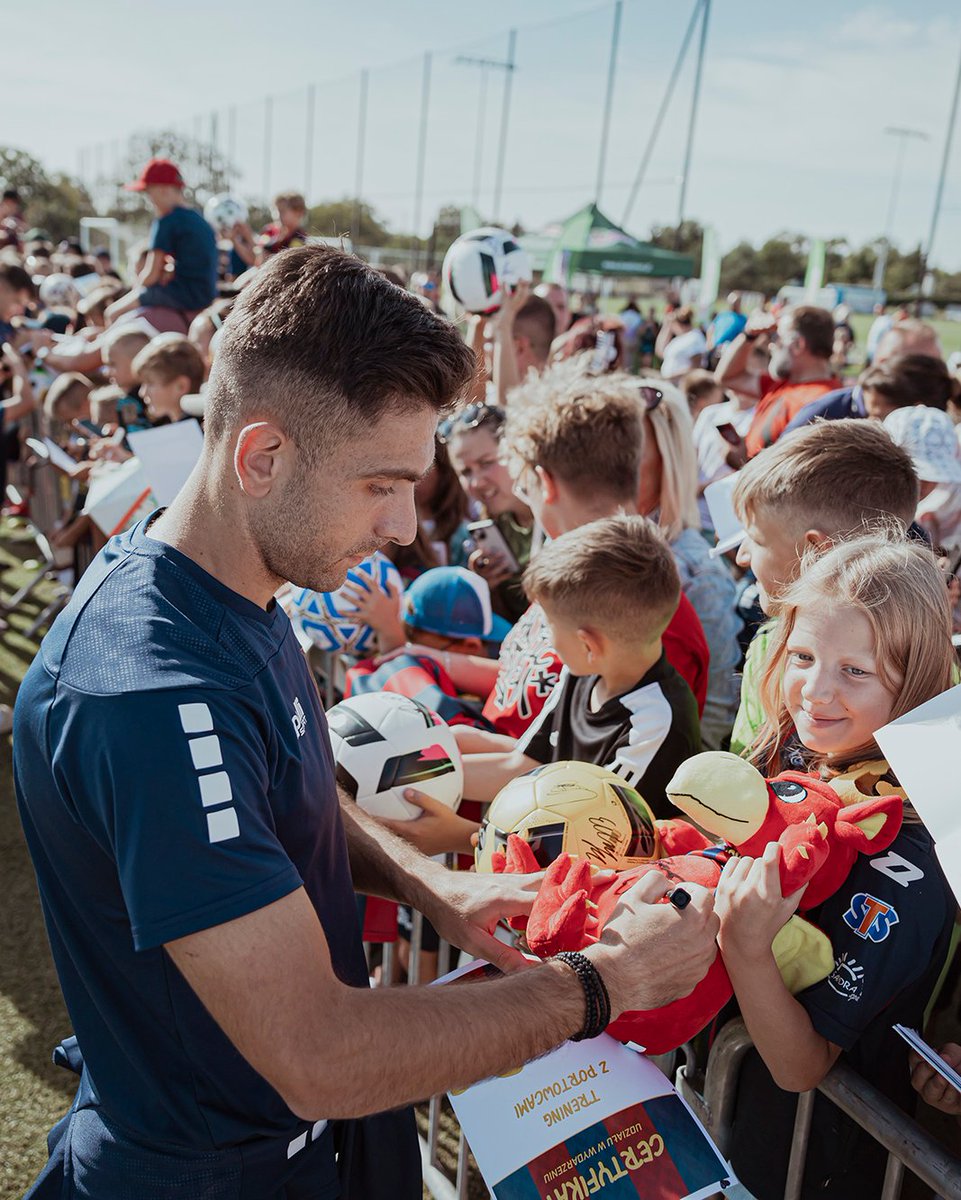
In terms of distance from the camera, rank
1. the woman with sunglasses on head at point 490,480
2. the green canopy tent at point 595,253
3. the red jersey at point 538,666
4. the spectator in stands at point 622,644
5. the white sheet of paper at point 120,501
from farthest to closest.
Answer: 1. the green canopy tent at point 595,253
2. the white sheet of paper at point 120,501
3. the woman with sunglasses on head at point 490,480
4. the red jersey at point 538,666
5. the spectator in stands at point 622,644

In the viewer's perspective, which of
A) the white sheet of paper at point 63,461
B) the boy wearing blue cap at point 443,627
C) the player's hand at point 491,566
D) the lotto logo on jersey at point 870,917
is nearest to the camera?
the lotto logo on jersey at point 870,917

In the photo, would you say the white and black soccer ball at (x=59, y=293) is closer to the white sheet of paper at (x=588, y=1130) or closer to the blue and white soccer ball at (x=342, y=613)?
the blue and white soccer ball at (x=342, y=613)

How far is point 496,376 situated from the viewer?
5.79 m

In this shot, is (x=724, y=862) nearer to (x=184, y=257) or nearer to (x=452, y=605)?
(x=452, y=605)

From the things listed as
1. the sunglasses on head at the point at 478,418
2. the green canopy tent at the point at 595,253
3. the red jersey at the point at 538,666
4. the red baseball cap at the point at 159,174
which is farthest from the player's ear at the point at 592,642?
the green canopy tent at the point at 595,253

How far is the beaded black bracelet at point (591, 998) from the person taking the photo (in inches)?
57.6

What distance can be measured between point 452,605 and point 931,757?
2.21 metres

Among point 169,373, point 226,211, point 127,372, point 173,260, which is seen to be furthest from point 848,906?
point 226,211

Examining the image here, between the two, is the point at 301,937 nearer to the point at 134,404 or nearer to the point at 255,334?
the point at 255,334

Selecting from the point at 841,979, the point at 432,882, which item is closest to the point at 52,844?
the point at 432,882

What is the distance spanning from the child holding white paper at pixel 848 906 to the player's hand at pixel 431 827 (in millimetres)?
912

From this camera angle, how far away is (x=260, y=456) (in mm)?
1487

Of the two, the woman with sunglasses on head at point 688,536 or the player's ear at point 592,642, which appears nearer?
the player's ear at point 592,642

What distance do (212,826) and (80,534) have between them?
5.44 m
